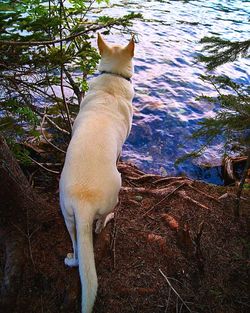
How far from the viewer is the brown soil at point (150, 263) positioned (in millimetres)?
2715

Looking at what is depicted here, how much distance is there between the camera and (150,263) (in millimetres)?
3115

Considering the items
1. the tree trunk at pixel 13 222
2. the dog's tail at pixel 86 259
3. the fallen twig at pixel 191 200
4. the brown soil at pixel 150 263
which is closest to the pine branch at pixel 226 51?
the fallen twig at pixel 191 200

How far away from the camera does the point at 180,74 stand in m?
10.0

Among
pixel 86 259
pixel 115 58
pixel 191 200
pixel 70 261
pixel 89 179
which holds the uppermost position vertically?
pixel 115 58

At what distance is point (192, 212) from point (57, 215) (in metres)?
1.86

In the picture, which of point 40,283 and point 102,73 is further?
point 102,73

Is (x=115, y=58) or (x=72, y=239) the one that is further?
(x=115, y=58)

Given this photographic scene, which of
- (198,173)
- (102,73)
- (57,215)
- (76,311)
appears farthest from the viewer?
(198,173)

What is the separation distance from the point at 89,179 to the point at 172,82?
7.81 m

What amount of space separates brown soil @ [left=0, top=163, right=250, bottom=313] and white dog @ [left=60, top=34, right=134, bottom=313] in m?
0.27

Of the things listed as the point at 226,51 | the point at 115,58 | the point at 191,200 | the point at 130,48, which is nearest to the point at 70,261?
the point at 191,200

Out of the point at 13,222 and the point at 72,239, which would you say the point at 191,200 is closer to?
the point at 72,239

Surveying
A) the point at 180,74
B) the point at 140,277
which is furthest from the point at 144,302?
the point at 180,74

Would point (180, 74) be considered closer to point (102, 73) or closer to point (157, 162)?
point (157, 162)
